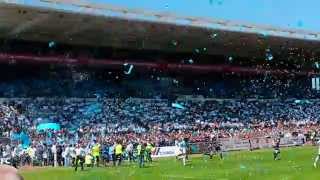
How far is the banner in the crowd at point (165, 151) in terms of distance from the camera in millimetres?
36562

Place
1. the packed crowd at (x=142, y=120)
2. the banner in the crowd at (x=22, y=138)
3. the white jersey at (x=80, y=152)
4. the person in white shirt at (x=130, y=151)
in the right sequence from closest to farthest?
the white jersey at (x=80, y=152), the person in white shirt at (x=130, y=151), the banner in the crowd at (x=22, y=138), the packed crowd at (x=142, y=120)

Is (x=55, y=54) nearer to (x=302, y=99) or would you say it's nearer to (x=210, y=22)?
(x=210, y=22)

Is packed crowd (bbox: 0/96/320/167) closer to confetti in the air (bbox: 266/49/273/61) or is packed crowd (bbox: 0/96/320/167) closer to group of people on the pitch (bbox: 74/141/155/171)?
group of people on the pitch (bbox: 74/141/155/171)

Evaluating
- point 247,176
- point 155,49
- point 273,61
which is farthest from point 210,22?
point 247,176

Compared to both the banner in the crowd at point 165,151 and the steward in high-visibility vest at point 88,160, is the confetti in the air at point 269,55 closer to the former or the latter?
the banner in the crowd at point 165,151

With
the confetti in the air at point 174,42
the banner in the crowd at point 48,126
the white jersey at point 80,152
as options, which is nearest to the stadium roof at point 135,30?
the confetti in the air at point 174,42

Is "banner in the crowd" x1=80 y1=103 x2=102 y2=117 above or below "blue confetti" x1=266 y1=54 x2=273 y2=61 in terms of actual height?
below

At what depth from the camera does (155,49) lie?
49844 mm

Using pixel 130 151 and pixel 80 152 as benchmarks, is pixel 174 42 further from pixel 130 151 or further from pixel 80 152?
pixel 80 152

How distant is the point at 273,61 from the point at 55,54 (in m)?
20.5

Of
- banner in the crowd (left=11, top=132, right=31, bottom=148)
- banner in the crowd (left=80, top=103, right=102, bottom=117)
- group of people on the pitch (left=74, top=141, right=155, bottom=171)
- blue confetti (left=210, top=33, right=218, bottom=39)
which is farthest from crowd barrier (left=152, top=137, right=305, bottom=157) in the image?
blue confetti (left=210, top=33, right=218, bottom=39)

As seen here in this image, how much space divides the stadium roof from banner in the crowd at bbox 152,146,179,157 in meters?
7.64

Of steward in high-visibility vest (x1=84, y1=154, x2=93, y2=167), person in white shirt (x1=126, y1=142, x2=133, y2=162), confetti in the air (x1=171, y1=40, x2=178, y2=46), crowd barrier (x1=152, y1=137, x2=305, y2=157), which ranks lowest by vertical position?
crowd barrier (x1=152, y1=137, x2=305, y2=157)

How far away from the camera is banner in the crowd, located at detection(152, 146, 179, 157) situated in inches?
1439
